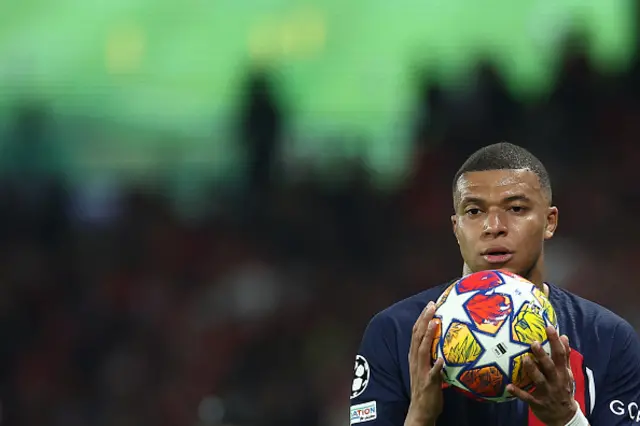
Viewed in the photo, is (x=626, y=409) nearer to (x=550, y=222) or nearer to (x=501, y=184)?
(x=550, y=222)

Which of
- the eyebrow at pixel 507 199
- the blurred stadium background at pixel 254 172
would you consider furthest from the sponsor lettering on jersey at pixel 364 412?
the blurred stadium background at pixel 254 172

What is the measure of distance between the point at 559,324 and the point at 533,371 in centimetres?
67

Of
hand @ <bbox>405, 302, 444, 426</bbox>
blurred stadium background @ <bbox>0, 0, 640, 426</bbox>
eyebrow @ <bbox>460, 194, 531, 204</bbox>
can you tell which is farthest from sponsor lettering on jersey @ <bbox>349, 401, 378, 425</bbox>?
blurred stadium background @ <bbox>0, 0, 640, 426</bbox>

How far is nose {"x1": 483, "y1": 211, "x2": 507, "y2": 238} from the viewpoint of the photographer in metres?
3.76

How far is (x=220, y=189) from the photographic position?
11.9m

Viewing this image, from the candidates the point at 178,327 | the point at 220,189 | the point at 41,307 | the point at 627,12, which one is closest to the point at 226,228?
the point at 220,189

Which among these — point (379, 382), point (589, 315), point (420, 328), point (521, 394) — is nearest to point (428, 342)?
point (420, 328)

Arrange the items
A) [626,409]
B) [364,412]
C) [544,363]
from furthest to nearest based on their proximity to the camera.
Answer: [364,412] < [626,409] < [544,363]

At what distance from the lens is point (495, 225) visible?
3.77 m

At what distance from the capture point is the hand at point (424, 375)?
3.43 meters

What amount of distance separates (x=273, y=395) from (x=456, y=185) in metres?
6.23

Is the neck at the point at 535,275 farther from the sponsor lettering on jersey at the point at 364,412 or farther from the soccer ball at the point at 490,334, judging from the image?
the sponsor lettering on jersey at the point at 364,412

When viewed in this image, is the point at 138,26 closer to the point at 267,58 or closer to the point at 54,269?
the point at 267,58

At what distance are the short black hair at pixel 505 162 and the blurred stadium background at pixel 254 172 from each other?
237 inches
